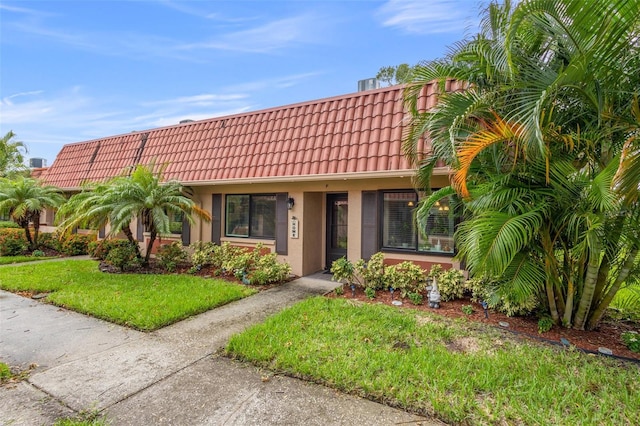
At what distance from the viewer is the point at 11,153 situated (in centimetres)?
1992

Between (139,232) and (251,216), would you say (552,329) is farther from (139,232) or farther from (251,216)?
(139,232)

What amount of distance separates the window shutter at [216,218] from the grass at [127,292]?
1789 millimetres

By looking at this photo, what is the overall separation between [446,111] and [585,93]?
154cm

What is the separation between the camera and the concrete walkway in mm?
2795

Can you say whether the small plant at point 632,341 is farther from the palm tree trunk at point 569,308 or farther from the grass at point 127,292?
the grass at point 127,292

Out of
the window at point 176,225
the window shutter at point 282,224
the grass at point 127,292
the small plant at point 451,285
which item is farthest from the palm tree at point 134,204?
the small plant at point 451,285

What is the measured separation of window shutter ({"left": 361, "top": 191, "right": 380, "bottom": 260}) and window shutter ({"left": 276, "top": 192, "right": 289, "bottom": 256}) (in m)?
2.17

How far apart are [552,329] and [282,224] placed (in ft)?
20.0

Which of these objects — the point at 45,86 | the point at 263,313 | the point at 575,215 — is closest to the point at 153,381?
the point at 263,313

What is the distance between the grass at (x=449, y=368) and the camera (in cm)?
283

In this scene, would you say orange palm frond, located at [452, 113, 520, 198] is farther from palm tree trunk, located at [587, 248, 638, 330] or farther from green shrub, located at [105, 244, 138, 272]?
green shrub, located at [105, 244, 138, 272]

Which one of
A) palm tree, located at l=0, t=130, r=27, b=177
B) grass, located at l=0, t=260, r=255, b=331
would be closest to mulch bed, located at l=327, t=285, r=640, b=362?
grass, located at l=0, t=260, r=255, b=331

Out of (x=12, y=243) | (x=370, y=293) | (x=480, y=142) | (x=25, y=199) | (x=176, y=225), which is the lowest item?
(x=370, y=293)

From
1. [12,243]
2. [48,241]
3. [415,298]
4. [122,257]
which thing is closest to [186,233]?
[122,257]
